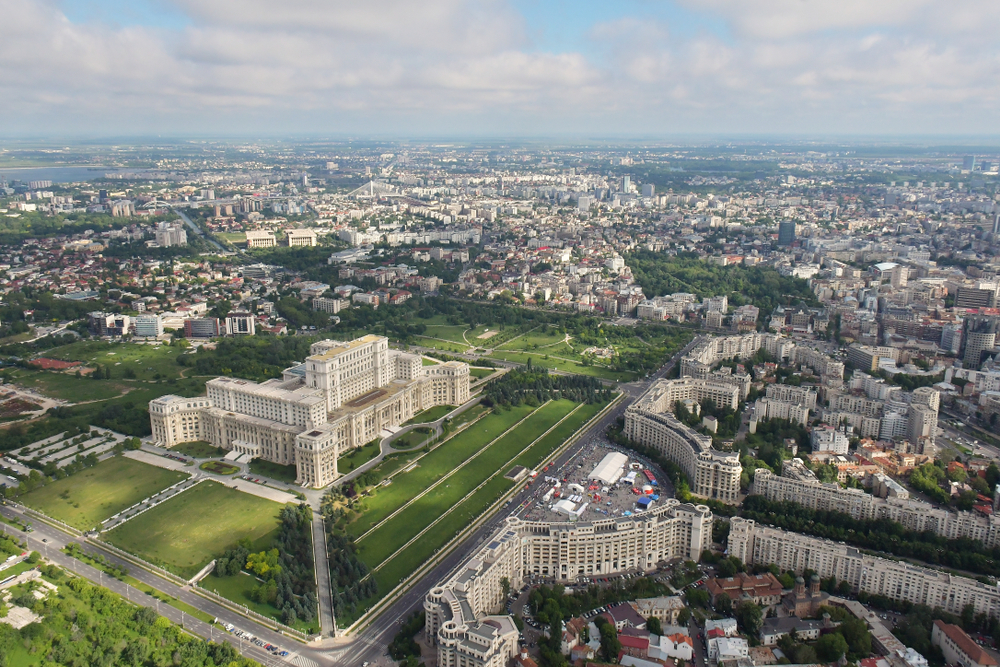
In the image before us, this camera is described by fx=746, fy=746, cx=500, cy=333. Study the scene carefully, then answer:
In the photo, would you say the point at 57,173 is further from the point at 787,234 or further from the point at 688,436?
the point at 688,436

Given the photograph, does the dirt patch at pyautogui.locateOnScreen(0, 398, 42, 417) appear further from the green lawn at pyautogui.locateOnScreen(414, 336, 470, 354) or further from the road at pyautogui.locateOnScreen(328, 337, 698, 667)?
the road at pyautogui.locateOnScreen(328, 337, 698, 667)

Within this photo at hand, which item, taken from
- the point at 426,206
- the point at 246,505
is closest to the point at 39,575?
the point at 246,505

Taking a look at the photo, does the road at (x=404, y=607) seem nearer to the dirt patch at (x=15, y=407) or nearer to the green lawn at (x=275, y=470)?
the green lawn at (x=275, y=470)

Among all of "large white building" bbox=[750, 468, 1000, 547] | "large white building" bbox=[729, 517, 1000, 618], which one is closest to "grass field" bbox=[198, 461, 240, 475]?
"large white building" bbox=[729, 517, 1000, 618]

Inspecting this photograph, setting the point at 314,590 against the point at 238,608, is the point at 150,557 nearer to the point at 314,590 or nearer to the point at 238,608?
the point at 238,608

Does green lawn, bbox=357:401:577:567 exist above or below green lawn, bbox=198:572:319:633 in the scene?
above

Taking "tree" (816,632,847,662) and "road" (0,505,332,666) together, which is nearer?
"tree" (816,632,847,662)

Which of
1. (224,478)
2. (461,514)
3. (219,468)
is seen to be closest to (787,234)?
(461,514)
